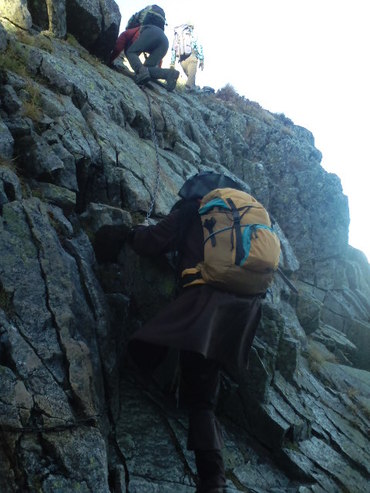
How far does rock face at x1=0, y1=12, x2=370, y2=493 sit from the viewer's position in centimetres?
432

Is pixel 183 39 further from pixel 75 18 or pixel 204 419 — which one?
pixel 204 419

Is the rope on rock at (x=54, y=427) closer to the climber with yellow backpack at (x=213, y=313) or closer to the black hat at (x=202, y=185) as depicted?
the climber with yellow backpack at (x=213, y=313)

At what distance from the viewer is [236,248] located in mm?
5297

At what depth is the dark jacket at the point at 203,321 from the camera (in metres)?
5.02

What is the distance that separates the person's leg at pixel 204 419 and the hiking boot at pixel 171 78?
1426 centimetres

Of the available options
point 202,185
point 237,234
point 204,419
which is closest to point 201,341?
point 204,419

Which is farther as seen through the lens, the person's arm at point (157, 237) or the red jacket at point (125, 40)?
the red jacket at point (125, 40)

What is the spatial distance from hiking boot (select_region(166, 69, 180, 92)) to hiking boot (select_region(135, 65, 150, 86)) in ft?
4.79

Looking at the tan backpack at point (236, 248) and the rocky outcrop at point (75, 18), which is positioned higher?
the rocky outcrop at point (75, 18)

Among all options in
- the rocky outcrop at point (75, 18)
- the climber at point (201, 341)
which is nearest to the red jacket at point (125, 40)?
the rocky outcrop at point (75, 18)

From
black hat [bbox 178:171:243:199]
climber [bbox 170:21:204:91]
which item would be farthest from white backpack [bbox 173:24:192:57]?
black hat [bbox 178:171:243:199]

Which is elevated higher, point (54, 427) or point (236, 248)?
point (236, 248)

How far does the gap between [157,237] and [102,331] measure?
1.64 meters

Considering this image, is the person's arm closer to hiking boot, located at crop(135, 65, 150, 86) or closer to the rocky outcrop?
the rocky outcrop
